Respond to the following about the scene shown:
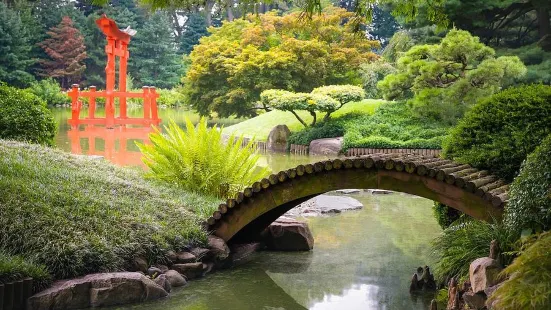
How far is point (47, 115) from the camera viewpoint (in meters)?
10.8

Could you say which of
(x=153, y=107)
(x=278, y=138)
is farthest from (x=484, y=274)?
(x=153, y=107)

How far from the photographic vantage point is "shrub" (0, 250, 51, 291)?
4.84 m

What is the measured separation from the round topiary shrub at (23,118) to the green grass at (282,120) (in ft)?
32.0

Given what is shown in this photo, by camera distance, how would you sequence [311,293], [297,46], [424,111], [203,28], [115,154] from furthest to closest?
[203,28] < [297,46] < [424,111] < [115,154] < [311,293]

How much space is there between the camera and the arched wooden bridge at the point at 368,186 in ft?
18.7

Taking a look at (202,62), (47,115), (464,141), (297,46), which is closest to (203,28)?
(202,62)

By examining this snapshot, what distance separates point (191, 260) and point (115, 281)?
0.99 m

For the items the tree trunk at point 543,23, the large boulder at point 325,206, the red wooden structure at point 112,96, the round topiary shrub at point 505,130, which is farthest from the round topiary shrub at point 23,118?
the tree trunk at point 543,23

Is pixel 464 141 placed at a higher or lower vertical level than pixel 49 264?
higher

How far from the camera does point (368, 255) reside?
7227 mm

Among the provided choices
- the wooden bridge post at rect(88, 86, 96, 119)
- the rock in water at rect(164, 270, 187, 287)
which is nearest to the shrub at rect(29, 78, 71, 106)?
the wooden bridge post at rect(88, 86, 96, 119)

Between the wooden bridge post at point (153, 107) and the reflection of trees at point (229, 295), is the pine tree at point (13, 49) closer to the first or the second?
the wooden bridge post at point (153, 107)

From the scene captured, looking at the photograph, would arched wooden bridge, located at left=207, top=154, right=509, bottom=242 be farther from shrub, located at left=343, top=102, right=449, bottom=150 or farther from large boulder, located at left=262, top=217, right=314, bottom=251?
shrub, located at left=343, top=102, right=449, bottom=150

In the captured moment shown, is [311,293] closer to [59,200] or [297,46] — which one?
[59,200]
